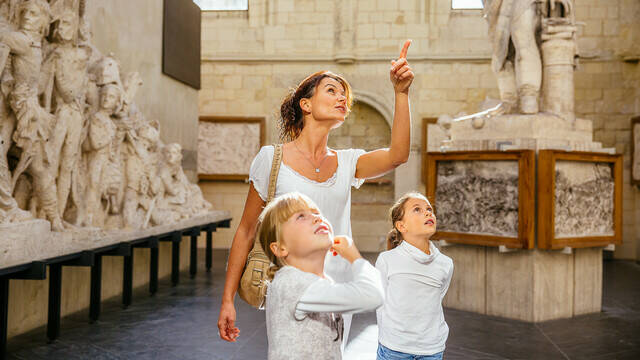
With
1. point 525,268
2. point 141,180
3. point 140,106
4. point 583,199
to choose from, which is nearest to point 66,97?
point 141,180

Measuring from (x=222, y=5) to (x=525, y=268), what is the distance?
940 centimetres

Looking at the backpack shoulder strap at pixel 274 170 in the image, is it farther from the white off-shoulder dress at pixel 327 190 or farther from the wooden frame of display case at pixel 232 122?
the wooden frame of display case at pixel 232 122

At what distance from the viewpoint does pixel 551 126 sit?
613cm

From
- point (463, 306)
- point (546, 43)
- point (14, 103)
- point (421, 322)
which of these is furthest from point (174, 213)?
point (421, 322)

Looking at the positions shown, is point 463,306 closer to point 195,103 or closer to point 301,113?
point 301,113

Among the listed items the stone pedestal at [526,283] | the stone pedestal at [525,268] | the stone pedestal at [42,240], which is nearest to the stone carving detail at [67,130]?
the stone pedestal at [42,240]

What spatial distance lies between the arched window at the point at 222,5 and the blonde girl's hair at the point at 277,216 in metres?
11.9

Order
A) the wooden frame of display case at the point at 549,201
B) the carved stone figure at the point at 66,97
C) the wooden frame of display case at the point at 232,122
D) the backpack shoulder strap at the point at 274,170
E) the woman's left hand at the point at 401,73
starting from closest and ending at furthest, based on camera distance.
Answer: the woman's left hand at the point at 401,73
the backpack shoulder strap at the point at 274,170
the carved stone figure at the point at 66,97
the wooden frame of display case at the point at 549,201
the wooden frame of display case at the point at 232,122

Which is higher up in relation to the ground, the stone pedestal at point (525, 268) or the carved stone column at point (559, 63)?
the carved stone column at point (559, 63)

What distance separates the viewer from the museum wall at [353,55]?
40.0 feet

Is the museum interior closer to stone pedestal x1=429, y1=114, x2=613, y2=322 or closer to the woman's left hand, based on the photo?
stone pedestal x1=429, y1=114, x2=613, y2=322

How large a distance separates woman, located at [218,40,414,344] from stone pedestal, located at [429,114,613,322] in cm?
437

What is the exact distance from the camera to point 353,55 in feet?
40.1

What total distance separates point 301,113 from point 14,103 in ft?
11.7
